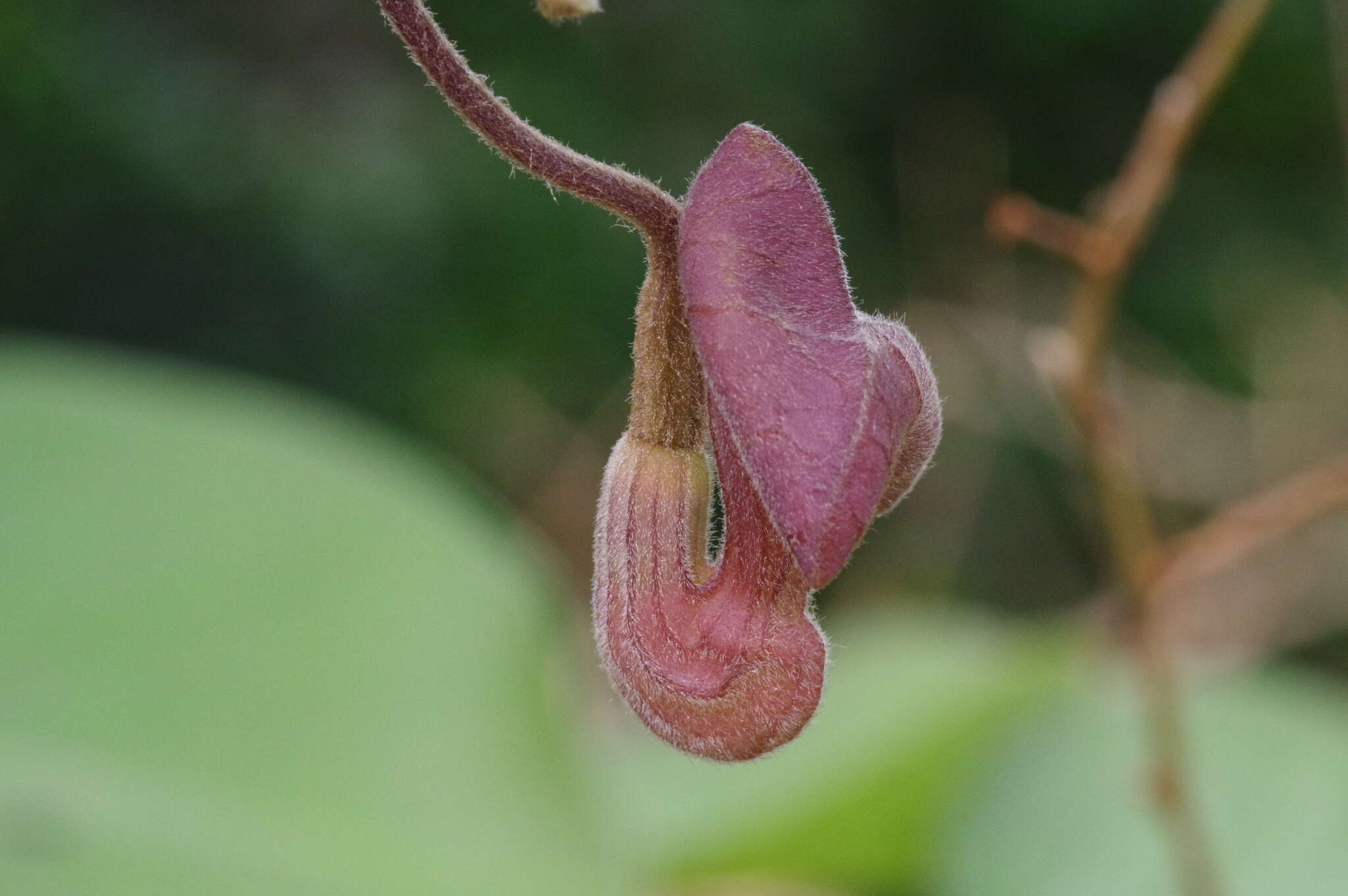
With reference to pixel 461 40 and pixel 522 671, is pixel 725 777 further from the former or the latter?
pixel 461 40

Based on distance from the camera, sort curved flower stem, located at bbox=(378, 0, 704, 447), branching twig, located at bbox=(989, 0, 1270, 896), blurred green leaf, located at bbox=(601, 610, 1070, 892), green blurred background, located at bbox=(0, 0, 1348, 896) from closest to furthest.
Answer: curved flower stem, located at bbox=(378, 0, 704, 447) → branching twig, located at bbox=(989, 0, 1270, 896) → green blurred background, located at bbox=(0, 0, 1348, 896) → blurred green leaf, located at bbox=(601, 610, 1070, 892)

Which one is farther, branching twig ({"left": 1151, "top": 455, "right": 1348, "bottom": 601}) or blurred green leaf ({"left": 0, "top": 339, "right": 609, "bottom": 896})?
blurred green leaf ({"left": 0, "top": 339, "right": 609, "bottom": 896})

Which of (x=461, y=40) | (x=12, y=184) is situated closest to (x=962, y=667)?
(x=12, y=184)

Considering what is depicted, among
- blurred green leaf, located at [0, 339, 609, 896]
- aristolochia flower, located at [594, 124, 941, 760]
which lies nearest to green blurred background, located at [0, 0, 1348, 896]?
blurred green leaf, located at [0, 339, 609, 896]

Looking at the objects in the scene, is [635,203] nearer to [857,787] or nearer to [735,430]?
[735,430]

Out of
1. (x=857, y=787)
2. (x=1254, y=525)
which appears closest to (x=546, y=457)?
(x=857, y=787)

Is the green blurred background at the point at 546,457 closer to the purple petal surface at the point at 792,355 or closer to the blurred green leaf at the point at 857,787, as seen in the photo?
the blurred green leaf at the point at 857,787

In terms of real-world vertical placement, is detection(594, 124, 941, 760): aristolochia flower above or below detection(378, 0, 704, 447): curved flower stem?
below

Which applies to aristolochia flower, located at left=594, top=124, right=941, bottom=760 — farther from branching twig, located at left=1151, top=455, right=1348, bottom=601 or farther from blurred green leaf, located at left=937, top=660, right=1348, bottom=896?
blurred green leaf, located at left=937, top=660, right=1348, bottom=896
